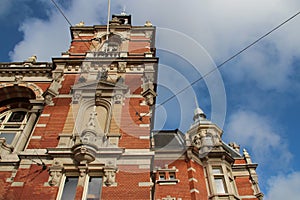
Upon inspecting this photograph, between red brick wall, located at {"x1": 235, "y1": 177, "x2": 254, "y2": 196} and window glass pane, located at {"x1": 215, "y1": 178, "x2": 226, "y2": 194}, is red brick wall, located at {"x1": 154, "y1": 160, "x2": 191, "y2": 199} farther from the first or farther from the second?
red brick wall, located at {"x1": 235, "y1": 177, "x2": 254, "y2": 196}

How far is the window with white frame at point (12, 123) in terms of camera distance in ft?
47.0

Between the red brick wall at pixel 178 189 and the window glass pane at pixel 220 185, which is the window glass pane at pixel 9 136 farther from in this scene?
the window glass pane at pixel 220 185

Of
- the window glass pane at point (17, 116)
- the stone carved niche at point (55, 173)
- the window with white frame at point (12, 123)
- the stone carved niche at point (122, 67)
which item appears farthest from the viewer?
the stone carved niche at point (122, 67)

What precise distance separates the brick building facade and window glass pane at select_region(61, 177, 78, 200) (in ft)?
0.13

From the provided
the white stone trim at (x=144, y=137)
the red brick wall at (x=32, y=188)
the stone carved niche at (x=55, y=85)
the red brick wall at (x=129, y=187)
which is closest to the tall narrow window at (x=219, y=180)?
the white stone trim at (x=144, y=137)

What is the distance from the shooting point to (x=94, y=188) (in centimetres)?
1057

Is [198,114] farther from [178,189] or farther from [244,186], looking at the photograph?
[178,189]

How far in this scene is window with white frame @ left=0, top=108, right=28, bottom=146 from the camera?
14332 millimetres

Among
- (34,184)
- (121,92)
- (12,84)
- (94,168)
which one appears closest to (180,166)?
(121,92)

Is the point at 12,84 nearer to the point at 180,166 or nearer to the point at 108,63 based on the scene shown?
the point at 108,63

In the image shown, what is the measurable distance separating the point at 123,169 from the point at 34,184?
3.46m

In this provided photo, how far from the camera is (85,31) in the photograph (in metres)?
20.4

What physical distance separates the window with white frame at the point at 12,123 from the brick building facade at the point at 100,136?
0.05m

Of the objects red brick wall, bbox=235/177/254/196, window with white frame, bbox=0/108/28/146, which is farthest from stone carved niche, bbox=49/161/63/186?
red brick wall, bbox=235/177/254/196
